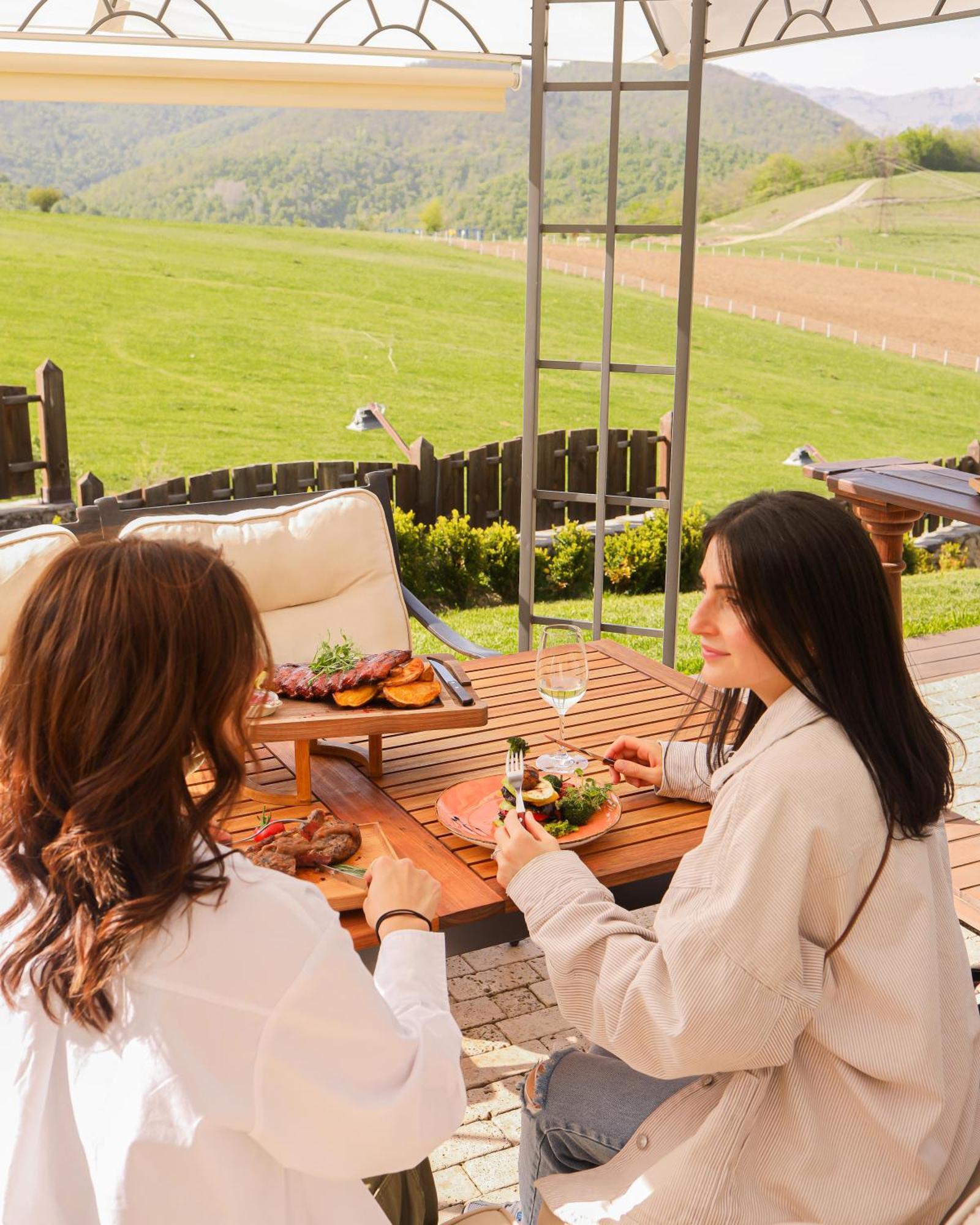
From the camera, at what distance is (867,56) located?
2134 cm

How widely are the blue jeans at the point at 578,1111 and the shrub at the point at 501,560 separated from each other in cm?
686

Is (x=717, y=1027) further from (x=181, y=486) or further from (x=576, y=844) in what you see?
(x=181, y=486)

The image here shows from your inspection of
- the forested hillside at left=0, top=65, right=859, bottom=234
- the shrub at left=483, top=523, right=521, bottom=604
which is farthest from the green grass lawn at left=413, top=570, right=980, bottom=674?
the forested hillside at left=0, top=65, right=859, bottom=234

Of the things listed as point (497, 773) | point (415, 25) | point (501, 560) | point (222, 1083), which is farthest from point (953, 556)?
point (222, 1083)

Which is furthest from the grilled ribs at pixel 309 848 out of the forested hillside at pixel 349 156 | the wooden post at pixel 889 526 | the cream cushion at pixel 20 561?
the forested hillside at pixel 349 156

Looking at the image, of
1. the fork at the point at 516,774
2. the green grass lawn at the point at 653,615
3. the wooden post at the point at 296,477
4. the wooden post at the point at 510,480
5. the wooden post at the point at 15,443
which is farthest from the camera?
the wooden post at the point at 510,480

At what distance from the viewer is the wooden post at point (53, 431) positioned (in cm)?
841

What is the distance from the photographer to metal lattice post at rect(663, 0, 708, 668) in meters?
3.79

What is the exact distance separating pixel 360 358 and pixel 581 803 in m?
15.2

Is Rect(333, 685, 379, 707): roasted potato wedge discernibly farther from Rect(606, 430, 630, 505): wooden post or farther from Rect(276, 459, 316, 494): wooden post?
Rect(606, 430, 630, 505): wooden post

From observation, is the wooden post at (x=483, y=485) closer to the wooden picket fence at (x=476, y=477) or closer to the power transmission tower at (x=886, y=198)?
the wooden picket fence at (x=476, y=477)

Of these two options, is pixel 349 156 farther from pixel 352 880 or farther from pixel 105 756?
pixel 105 756

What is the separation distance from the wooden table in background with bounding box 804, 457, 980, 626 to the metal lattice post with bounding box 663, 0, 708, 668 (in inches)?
24.7

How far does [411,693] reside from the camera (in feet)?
7.04
